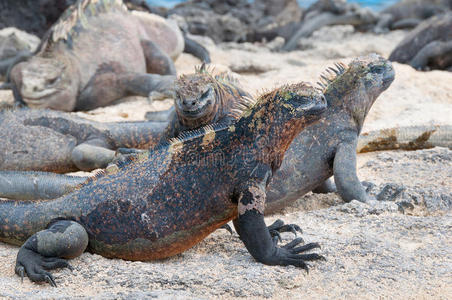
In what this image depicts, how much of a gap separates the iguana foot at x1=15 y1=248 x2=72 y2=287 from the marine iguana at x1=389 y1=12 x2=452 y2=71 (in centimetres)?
798

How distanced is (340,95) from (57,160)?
2566 millimetres

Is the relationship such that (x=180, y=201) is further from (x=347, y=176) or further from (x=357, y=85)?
(x=357, y=85)

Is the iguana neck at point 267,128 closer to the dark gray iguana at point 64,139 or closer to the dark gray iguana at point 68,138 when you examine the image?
the dark gray iguana at point 68,138

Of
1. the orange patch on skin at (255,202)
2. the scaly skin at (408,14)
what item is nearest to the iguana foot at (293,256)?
the orange patch on skin at (255,202)

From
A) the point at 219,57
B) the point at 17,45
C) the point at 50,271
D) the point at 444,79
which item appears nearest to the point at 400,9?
the point at 219,57

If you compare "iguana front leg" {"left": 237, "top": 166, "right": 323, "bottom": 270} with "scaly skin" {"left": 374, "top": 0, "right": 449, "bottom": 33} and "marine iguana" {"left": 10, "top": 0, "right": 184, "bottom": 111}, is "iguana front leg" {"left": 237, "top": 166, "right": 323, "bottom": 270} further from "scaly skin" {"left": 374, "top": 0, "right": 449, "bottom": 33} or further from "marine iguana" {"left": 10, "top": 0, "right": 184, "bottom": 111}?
"scaly skin" {"left": 374, "top": 0, "right": 449, "bottom": 33}

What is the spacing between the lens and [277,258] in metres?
3.04

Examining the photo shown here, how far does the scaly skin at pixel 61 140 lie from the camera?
17.1ft

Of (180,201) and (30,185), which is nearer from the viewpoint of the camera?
(180,201)

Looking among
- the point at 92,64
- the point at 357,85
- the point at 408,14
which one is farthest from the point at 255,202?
Answer: the point at 408,14

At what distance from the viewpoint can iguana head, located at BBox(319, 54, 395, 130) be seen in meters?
4.43

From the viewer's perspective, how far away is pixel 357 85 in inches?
175

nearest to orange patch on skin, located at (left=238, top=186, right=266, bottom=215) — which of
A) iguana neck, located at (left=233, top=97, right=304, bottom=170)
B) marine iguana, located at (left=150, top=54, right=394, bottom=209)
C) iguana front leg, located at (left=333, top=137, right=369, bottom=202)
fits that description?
iguana neck, located at (left=233, top=97, right=304, bottom=170)

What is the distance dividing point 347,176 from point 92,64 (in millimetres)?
4492
